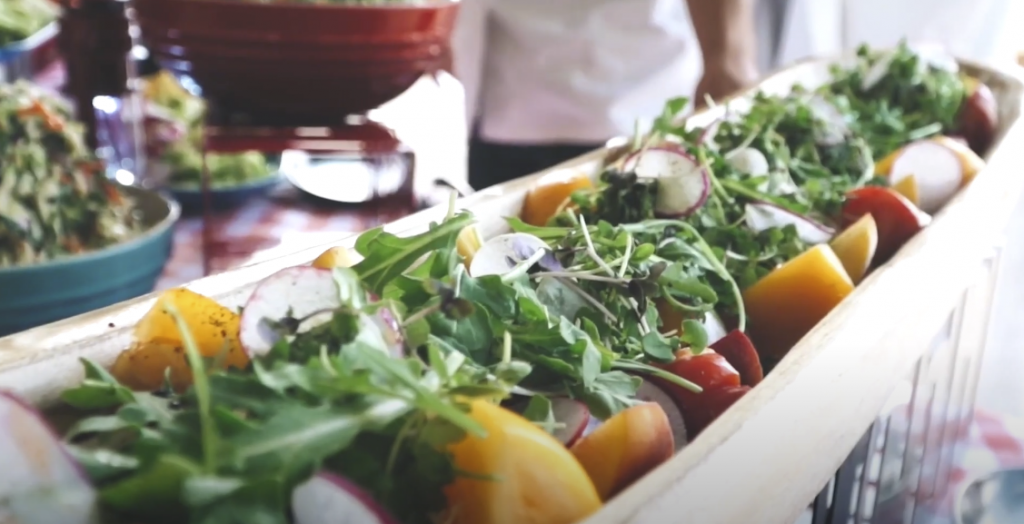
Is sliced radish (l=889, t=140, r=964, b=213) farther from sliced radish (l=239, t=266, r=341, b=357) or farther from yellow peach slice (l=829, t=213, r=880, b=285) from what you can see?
sliced radish (l=239, t=266, r=341, b=357)

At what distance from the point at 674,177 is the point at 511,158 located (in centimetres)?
58

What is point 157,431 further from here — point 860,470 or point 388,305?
point 860,470

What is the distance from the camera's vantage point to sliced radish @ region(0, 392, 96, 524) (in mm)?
269

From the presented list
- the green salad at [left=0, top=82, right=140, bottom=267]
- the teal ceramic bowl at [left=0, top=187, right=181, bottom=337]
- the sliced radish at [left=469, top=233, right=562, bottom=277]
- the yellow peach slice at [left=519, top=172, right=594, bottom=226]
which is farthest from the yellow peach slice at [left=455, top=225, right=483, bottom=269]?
the green salad at [left=0, top=82, right=140, bottom=267]

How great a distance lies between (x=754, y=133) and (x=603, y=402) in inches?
17.6

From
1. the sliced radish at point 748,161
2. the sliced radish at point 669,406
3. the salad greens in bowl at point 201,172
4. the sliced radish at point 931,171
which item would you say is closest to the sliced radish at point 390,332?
the sliced radish at point 669,406

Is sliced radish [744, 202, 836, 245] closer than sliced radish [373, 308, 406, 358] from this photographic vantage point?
No

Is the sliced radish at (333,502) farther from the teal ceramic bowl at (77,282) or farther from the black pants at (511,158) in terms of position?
the black pants at (511,158)

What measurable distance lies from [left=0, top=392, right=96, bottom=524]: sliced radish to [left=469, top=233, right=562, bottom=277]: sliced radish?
22cm

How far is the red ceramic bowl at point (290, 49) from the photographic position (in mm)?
754

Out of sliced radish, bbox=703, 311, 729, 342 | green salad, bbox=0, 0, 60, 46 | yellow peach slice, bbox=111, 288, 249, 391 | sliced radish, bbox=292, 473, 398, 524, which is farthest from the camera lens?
green salad, bbox=0, 0, 60, 46

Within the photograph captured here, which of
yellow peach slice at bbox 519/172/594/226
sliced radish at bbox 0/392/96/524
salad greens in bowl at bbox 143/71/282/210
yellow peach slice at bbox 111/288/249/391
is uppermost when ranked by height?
sliced radish at bbox 0/392/96/524

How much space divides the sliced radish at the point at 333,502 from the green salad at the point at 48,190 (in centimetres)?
51

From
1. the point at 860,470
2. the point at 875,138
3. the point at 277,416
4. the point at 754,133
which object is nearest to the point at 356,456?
the point at 277,416
